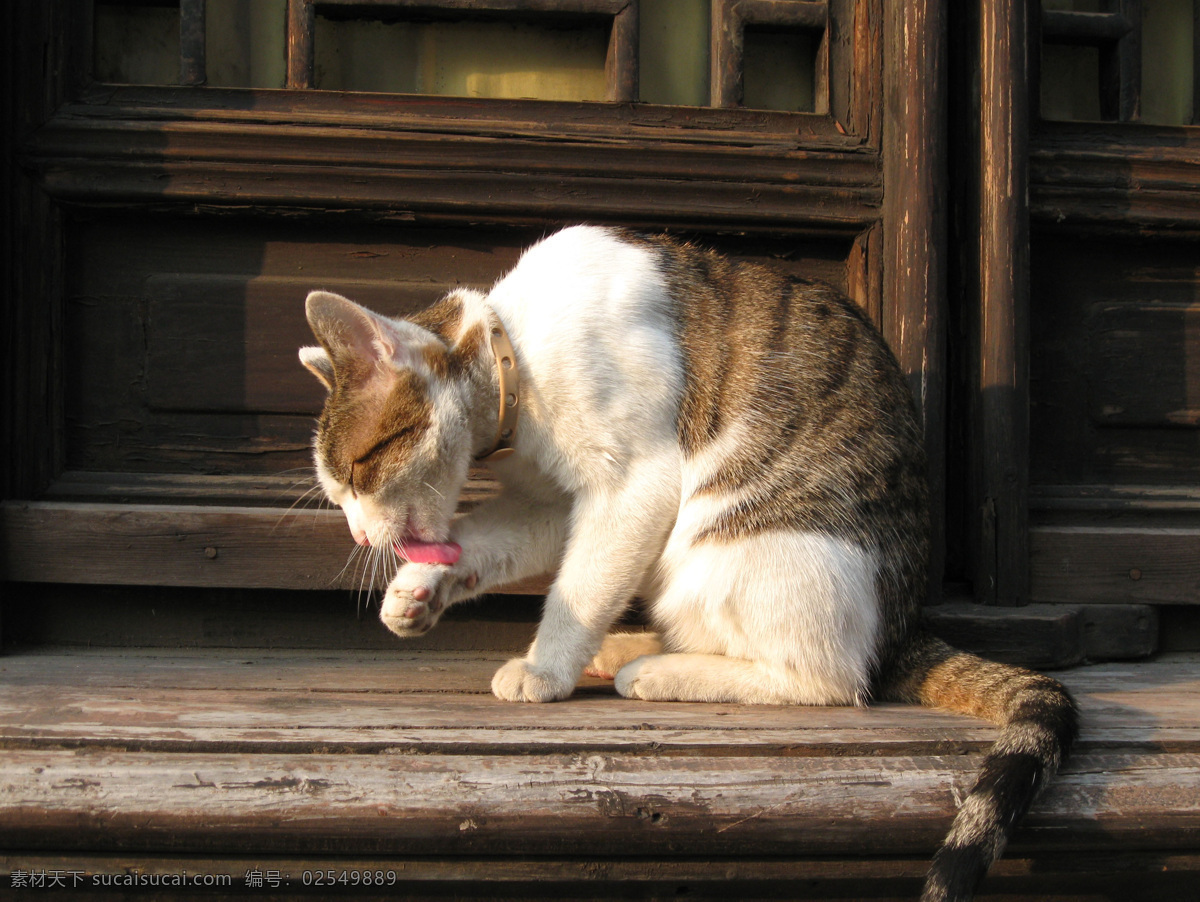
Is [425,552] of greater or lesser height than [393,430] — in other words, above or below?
below

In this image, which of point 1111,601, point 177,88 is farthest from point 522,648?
point 177,88

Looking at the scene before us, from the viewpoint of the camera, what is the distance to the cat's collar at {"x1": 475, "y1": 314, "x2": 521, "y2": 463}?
2.00m

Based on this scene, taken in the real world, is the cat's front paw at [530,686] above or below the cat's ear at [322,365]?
below

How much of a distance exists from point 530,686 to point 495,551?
1.24 feet

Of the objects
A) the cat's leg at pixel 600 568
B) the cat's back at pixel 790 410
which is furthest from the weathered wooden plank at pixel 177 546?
the cat's back at pixel 790 410

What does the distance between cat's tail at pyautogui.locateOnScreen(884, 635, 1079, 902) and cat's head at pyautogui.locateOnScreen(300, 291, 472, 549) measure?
4.00 ft

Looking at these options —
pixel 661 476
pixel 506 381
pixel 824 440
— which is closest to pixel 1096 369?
pixel 824 440

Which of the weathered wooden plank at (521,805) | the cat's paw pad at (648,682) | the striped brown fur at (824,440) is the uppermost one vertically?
the striped brown fur at (824,440)

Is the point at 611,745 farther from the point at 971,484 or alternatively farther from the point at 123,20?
the point at 123,20

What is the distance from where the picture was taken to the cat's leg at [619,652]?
2.32m

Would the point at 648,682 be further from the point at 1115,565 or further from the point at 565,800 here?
the point at 1115,565

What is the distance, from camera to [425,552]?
205cm

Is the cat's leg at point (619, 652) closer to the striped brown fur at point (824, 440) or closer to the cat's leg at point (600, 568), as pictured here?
the cat's leg at point (600, 568)

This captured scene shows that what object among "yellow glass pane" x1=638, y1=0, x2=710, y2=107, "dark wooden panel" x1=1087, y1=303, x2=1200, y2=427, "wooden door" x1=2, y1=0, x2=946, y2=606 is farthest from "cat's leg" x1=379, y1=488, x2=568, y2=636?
"dark wooden panel" x1=1087, y1=303, x2=1200, y2=427
